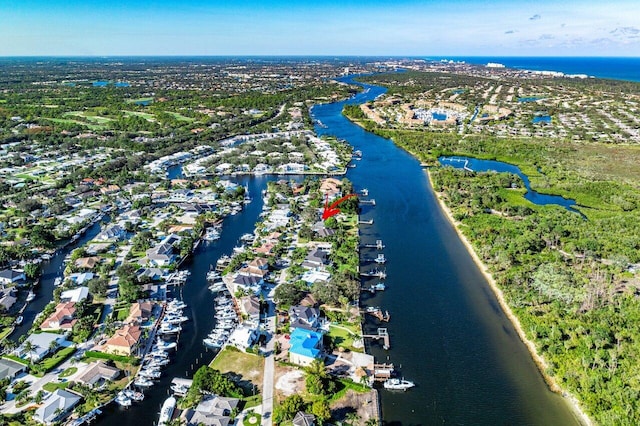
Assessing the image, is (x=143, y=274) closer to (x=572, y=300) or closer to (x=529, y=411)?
(x=529, y=411)

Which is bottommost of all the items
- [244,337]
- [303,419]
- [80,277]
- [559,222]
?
[303,419]

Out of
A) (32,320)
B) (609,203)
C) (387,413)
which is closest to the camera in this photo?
(387,413)

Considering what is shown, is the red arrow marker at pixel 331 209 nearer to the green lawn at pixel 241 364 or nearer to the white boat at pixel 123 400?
the green lawn at pixel 241 364

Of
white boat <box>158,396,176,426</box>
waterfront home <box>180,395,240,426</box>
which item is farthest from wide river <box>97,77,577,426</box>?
waterfront home <box>180,395,240,426</box>

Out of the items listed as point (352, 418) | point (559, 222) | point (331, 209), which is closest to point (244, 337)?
point (352, 418)

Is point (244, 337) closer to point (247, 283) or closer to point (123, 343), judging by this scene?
point (247, 283)

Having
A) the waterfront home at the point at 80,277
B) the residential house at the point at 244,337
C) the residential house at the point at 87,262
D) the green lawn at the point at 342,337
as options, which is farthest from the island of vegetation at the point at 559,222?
the residential house at the point at 87,262

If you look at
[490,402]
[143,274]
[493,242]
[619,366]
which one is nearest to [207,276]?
[143,274]
